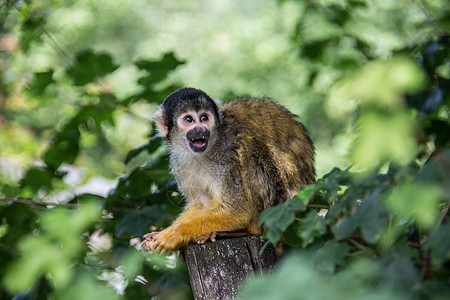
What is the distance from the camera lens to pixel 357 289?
4.05 ft

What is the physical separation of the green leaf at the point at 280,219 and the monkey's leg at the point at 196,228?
1.34 m

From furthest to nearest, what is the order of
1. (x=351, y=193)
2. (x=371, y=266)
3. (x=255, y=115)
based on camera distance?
1. (x=255, y=115)
2. (x=351, y=193)
3. (x=371, y=266)

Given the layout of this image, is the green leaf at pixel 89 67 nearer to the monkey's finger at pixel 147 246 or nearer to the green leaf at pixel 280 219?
the monkey's finger at pixel 147 246

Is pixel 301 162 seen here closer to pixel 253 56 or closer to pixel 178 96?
pixel 178 96

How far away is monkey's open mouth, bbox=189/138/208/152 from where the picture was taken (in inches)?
148

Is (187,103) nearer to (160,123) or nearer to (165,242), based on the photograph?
(160,123)

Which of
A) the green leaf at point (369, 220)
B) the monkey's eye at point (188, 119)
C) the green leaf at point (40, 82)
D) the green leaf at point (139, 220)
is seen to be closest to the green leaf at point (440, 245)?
the green leaf at point (369, 220)

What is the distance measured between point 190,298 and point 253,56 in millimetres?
8467

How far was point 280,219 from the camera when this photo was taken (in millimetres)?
1951

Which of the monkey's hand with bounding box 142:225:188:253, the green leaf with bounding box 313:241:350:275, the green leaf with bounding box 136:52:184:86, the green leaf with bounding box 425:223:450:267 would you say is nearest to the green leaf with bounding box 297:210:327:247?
the green leaf with bounding box 313:241:350:275

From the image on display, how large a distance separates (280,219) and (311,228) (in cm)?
12

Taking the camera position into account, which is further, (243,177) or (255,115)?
(255,115)

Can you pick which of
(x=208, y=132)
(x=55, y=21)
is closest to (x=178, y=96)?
(x=208, y=132)

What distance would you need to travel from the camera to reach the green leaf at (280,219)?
1.93m
